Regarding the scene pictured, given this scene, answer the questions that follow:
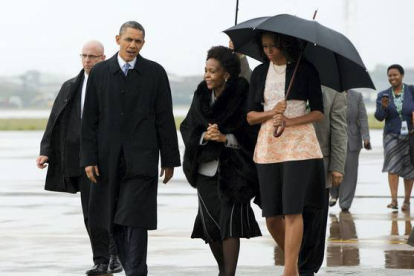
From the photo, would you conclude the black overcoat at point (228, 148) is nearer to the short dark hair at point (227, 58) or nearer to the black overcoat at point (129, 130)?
the short dark hair at point (227, 58)

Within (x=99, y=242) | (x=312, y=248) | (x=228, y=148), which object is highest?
(x=228, y=148)

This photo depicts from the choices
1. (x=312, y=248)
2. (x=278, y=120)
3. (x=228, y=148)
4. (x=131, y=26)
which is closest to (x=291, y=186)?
(x=278, y=120)

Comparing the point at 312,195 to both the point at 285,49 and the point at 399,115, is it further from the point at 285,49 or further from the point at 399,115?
the point at 399,115

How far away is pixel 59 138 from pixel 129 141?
176 cm

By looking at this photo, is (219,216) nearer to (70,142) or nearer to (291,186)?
(291,186)

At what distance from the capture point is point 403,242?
1177cm

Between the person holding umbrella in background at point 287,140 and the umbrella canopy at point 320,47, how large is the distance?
8.4 inches

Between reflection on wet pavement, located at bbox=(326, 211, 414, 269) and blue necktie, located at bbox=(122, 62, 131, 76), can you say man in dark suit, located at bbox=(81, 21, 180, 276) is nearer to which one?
blue necktie, located at bbox=(122, 62, 131, 76)

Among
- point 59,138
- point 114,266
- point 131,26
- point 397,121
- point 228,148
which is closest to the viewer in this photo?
point 131,26

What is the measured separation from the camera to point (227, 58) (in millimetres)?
8766

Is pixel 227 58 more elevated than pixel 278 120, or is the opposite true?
pixel 227 58

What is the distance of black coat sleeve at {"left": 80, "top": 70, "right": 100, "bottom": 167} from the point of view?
8562mm

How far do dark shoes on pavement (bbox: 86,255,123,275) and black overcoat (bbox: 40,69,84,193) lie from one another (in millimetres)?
644

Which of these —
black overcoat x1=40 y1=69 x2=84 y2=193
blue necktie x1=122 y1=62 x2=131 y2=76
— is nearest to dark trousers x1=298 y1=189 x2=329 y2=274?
blue necktie x1=122 y1=62 x2=131 y2=76
